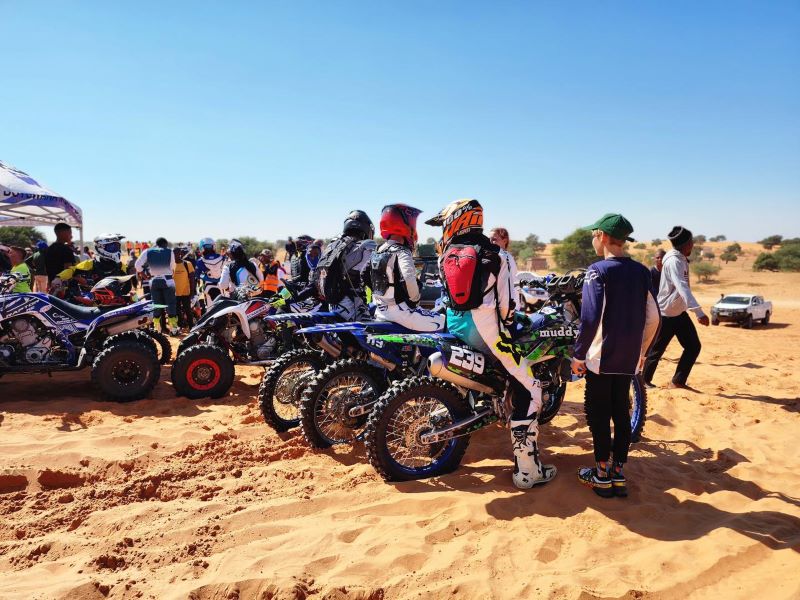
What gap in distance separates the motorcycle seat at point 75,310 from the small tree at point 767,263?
3610cm

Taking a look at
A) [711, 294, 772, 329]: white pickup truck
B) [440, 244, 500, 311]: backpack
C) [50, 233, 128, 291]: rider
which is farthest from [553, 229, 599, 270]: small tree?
[440, 244, 500, 311]: backpack

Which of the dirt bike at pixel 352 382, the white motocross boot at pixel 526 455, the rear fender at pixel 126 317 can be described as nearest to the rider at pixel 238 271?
the rear fender at pixel 126 317

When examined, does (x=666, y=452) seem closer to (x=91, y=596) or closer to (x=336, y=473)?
(x=336, y=473)

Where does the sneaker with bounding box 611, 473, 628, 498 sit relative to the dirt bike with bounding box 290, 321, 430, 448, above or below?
below

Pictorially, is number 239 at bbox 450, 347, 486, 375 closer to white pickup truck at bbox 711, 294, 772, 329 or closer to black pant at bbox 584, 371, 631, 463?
black pant at bbox 584, 371, 631, 463

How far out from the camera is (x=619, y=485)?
11.7 feet

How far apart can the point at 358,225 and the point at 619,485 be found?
3.20 meters

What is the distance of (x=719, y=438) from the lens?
15.6 ft

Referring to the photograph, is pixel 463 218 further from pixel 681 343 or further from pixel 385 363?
pixel 681 343

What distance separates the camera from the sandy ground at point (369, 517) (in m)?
2.67

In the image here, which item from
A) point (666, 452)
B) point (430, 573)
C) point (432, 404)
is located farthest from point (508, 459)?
point (430, 573)

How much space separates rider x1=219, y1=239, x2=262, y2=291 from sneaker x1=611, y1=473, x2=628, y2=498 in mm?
6083

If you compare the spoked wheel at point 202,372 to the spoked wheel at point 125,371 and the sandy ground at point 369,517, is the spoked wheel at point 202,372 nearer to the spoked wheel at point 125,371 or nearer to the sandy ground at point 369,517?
the spoked wheel at point 125,371

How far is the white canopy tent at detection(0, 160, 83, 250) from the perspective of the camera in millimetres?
10258
